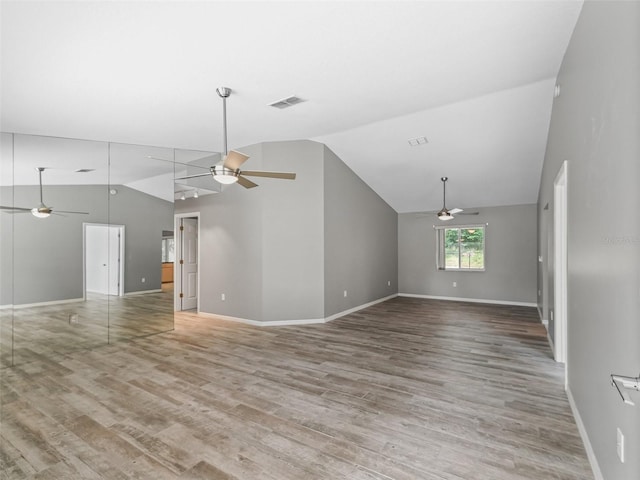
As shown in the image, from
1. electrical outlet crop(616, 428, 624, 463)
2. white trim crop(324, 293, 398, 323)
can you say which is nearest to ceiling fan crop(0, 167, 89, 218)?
white trim crop(324, 293, 398, 323)

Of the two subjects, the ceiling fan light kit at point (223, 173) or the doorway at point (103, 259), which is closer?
the ceiling fan light kit at point (223, 173)

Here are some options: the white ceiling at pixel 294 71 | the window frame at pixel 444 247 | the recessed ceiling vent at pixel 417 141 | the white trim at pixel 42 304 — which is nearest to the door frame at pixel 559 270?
the white ceiling at pixel 294 71

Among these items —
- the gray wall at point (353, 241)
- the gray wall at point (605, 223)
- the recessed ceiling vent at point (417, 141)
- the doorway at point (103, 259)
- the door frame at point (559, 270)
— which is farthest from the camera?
the gray wall at point (353, 241)

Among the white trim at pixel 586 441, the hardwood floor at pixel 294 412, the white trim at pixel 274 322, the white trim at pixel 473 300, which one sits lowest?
the white trim at pixel 473 300

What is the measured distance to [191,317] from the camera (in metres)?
6.29

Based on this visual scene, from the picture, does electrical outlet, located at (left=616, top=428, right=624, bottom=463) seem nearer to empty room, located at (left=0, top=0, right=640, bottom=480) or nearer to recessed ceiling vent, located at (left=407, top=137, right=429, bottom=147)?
empty room, located at (left=0, top=0, right=640, bottom=480)

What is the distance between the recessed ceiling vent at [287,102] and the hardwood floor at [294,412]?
3.19 meters

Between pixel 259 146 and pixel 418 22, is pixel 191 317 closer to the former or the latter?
pixel 259 146

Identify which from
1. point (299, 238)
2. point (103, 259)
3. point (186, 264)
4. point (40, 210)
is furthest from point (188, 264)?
point (40, 210)

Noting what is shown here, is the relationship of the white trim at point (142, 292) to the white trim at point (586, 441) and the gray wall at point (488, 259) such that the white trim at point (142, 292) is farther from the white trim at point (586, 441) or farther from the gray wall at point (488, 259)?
the gray wall at point (488, 259)

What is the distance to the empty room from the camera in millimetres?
2021

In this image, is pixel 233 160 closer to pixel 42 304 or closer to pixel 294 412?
pixel 294 412

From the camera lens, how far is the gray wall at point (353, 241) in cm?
596

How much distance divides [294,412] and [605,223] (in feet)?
8.32
